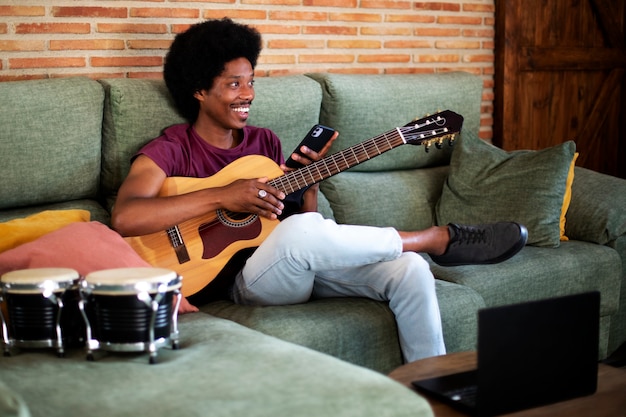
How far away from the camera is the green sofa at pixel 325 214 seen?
67.2 inches

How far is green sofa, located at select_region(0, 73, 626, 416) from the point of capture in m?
1.71

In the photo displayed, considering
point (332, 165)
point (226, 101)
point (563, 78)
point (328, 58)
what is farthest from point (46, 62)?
point (563, 78)

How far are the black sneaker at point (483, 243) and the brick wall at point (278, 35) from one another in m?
1.31

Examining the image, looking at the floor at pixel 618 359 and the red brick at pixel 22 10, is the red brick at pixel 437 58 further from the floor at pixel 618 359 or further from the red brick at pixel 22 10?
the red brick at pixel 22 10

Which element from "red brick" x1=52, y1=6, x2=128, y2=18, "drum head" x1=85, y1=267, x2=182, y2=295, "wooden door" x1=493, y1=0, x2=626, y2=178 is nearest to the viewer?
"drum head" x1=85, y1=267, x2=182, y2=295

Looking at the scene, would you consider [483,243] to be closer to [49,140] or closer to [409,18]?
[49,140]

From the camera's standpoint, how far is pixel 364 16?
4023 millimetres

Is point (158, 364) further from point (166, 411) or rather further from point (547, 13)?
point (547, 13)

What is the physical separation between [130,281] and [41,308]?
0.79 ft

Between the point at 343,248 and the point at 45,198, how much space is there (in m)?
1.01

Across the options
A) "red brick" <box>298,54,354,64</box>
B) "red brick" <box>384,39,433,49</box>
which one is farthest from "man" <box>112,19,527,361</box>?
"red brick" <box>384,39,433,49</box>

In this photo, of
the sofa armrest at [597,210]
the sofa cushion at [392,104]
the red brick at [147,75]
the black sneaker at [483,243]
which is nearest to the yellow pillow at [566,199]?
the sofa armrest at [597,210]

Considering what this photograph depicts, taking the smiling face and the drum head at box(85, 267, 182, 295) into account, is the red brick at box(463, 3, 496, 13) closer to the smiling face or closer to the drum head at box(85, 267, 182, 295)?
the smiling face

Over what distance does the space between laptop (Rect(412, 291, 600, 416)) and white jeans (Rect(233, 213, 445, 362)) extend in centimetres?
59
